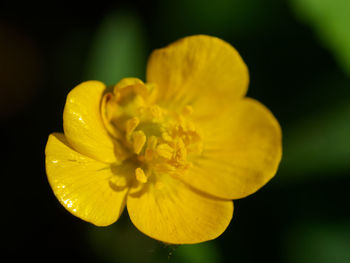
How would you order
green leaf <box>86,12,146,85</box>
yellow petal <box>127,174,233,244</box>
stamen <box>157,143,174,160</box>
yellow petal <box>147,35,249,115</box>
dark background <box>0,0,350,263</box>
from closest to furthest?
yellow petal <box>127,174,233,244</box>
stamen <box>157,143,174,160</box>
yellow petal <box>147,35,249,115</box>
dark background <box>0,0,350,263</box>
green leaf <box>86,12,146,85</box>

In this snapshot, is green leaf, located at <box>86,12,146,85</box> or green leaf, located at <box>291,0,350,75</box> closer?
green leaf, located at <box>291,0,350,75</box>

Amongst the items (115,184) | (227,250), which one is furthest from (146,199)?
(227,250)

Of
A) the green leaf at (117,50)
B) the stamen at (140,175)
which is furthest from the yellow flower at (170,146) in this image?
the green leaf at (117,50)

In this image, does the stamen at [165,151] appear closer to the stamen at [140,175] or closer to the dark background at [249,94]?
the stamen at [140,175]

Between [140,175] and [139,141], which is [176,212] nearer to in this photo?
[140,175]

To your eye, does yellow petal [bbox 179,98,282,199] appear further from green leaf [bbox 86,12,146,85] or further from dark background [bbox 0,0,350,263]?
green leaf [bbox 86,12,146,85]

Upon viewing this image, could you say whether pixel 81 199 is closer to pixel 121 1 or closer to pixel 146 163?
pixel 146 163

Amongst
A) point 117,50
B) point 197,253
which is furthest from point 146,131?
point 117,50

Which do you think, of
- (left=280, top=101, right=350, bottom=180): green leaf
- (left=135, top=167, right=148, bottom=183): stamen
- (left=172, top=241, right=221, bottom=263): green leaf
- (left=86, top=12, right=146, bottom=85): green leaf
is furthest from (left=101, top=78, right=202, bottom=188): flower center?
(left=280, top=101, right=350, bottom=180): green leaf
